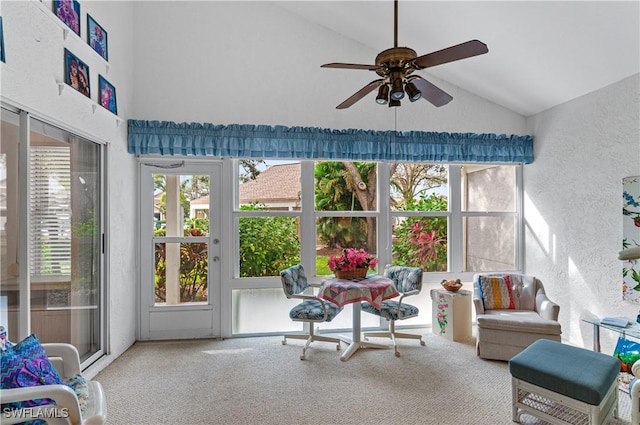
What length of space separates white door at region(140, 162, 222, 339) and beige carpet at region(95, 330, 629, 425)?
298 mm

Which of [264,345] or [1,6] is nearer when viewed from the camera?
[1,6]

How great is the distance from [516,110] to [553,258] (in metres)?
1.78

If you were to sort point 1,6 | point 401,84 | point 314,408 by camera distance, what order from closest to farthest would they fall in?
1. point 1,6
2. point 401,84
3. point 314,408

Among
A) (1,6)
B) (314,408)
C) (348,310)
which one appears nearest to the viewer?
(1,6)

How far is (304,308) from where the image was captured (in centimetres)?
363

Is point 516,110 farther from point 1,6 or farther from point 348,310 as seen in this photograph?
point 1,6

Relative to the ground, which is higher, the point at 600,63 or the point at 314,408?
the point at 600,63

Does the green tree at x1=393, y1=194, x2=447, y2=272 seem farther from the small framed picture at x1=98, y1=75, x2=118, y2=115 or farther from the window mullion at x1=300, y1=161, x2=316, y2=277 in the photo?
the small framed picture at x1=98, y1=75, x2=118, y2=115

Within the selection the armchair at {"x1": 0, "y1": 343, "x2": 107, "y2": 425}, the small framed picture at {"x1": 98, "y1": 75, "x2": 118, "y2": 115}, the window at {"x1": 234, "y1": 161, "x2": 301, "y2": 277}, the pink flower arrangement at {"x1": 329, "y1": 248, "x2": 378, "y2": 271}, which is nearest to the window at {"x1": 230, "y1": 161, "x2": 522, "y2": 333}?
the window at {"x1": 234, "y1": 161, "x2": 301, "y2": 277}

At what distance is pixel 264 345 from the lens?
12.6 ft

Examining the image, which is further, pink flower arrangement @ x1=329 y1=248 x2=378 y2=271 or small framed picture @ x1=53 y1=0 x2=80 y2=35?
pink flower arrangement @ x1=329 y1=248 x2=378 y2=271

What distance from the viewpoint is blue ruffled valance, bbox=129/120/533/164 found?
386 cm

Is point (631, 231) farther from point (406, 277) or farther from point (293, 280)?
point (293, 280)

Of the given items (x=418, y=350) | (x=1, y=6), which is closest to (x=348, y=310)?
(x=418, y=350)
